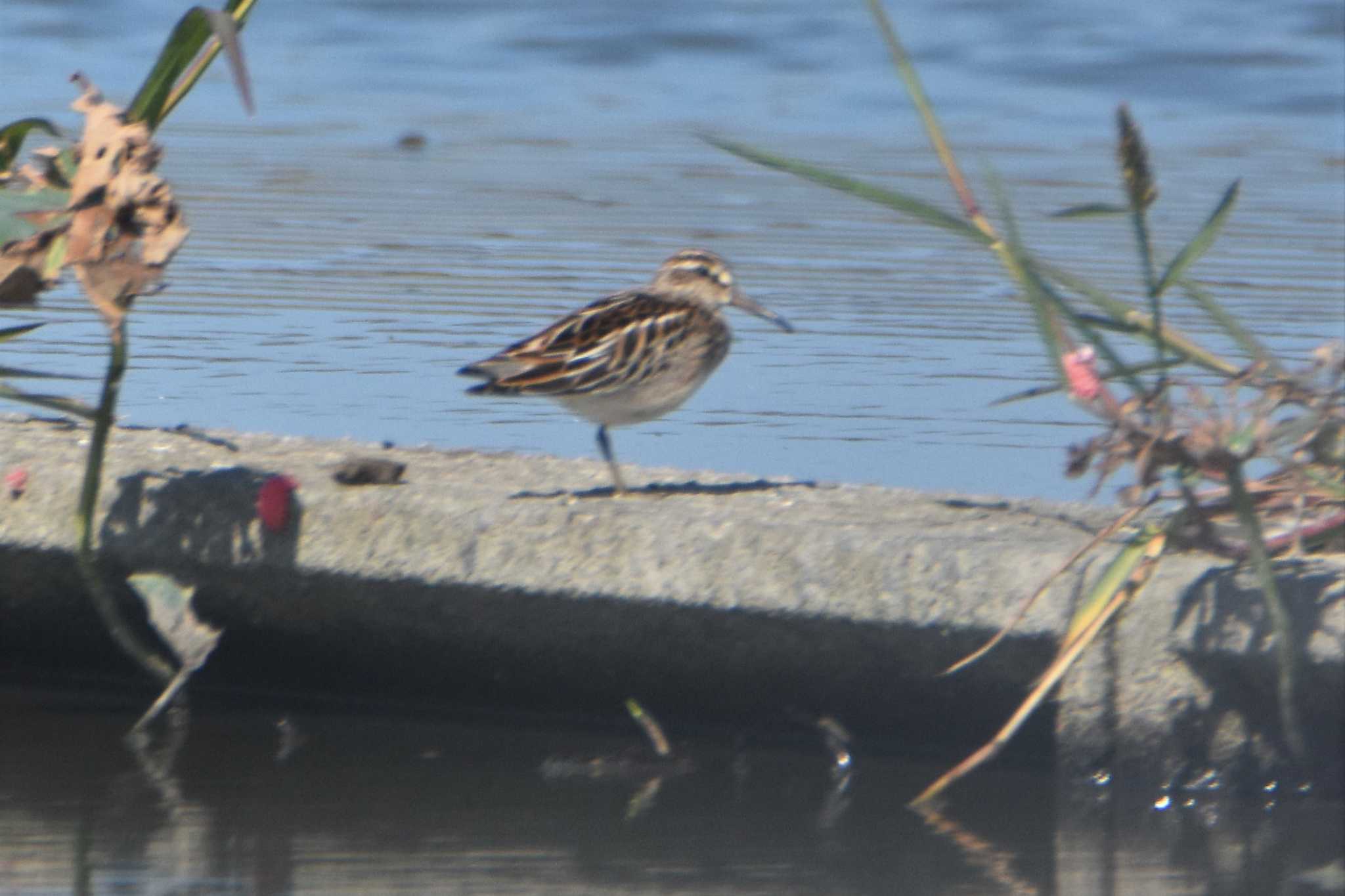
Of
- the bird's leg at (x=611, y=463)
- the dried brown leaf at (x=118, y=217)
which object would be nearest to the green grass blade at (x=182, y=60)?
the dried brown leaf at (x=118, y=217)

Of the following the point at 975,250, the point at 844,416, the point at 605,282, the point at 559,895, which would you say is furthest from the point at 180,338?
the point at 559,895

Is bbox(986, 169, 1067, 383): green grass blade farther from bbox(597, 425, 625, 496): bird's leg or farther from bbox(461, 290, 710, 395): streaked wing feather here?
bbox(461, 290, 710, 395): streaked wing feather

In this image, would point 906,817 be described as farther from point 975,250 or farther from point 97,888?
point 975,250

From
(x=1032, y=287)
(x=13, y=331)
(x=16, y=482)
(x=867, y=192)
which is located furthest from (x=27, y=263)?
(x=1032, y=287)

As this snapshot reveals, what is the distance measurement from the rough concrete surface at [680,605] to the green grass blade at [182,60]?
27.9 inches

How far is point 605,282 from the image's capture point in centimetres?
846

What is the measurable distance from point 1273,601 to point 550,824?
49.9 inches

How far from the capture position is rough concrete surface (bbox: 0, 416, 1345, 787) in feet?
12.9

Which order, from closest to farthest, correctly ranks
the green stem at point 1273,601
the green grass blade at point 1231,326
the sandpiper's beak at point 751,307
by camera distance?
the green stem at point 1273,601 < the green grass blade at point 1231,326 < the sandpiper's beak at point 751,307

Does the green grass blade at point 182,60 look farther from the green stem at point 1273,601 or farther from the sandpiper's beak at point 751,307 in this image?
the green stem at point 1273,601

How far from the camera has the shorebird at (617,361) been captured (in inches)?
196

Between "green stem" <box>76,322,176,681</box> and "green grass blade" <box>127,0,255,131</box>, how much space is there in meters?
0.47

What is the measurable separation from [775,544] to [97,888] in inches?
52.7

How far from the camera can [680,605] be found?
4.12 m
